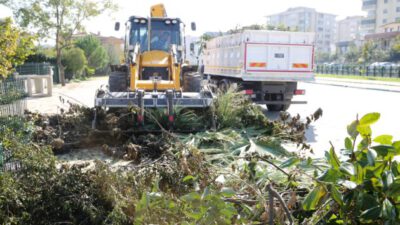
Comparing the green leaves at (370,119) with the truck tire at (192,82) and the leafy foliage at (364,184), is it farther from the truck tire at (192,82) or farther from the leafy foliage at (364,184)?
the truck tire at (192,82)

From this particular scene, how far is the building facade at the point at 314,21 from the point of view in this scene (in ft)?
444

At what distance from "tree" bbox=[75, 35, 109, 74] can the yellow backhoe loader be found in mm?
29094

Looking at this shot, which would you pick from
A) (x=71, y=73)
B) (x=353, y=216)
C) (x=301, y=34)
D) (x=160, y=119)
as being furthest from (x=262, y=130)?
(x=71, y=73)

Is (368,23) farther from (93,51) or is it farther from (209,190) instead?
(209,190)

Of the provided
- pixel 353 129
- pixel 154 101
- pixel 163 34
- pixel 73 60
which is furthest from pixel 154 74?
pixel 73 60

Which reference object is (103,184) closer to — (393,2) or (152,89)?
(152,89)

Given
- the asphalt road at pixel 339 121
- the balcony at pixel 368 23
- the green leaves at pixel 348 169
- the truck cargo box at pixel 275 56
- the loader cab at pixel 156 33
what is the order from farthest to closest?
the balcony at pixel 368 23
the truck cargo box at pixel 275 56
the loader cab at pixel 156 33
the asphalt road at pixel 339 121
the green leaves at pixel 348 169

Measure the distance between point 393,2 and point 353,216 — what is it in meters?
113

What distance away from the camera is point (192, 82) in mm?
10336

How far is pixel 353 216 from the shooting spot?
2.46m

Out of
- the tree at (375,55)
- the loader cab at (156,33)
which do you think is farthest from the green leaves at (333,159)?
the tree at (375,55)

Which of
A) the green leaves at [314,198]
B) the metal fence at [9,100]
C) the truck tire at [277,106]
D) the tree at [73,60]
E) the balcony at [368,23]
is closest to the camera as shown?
the green leaves at [314,198]

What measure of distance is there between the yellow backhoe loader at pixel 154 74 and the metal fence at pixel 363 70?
102 ft

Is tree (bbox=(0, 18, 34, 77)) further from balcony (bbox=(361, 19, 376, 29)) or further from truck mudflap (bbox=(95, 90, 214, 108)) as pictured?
balcony (bbox=(361, 19, 376, 29))
